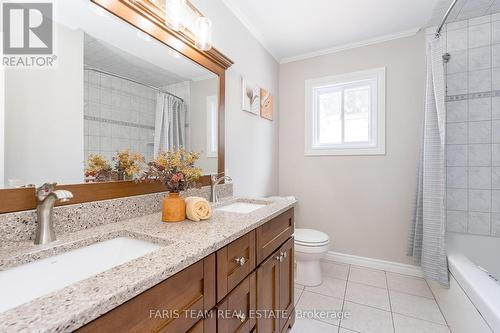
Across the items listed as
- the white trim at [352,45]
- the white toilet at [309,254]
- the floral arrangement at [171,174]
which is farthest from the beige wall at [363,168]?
the floral arrangement at [171,174]

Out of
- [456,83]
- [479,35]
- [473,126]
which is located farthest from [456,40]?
[473,126]

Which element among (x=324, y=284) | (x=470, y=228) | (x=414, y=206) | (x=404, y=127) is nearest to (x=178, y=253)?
(x=324, y=284)

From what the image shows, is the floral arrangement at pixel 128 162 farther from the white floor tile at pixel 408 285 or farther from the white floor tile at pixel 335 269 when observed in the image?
the white floor tile at pixel 408 285

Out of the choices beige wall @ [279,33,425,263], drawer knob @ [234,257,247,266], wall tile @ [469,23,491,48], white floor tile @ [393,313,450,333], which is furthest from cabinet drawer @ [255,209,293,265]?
wall tile @ [469,23,491,48]

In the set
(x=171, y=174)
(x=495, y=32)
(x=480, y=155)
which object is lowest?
(x=171, y=174)

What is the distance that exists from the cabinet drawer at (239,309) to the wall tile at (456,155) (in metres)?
2.29

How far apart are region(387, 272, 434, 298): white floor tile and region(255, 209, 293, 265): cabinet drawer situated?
1350mm

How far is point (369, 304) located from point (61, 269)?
2066 mm

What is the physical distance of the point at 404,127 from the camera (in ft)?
7.74

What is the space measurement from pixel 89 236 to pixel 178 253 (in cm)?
40

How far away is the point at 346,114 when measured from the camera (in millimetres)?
2709

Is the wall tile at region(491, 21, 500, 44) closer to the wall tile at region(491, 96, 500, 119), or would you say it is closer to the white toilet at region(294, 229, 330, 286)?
the wall tile at region(491, 96, 500, 119)

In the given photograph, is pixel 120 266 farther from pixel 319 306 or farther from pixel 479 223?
pixel 479 223

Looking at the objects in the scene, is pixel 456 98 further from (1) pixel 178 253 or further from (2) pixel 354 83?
(1) pixel 178 253
